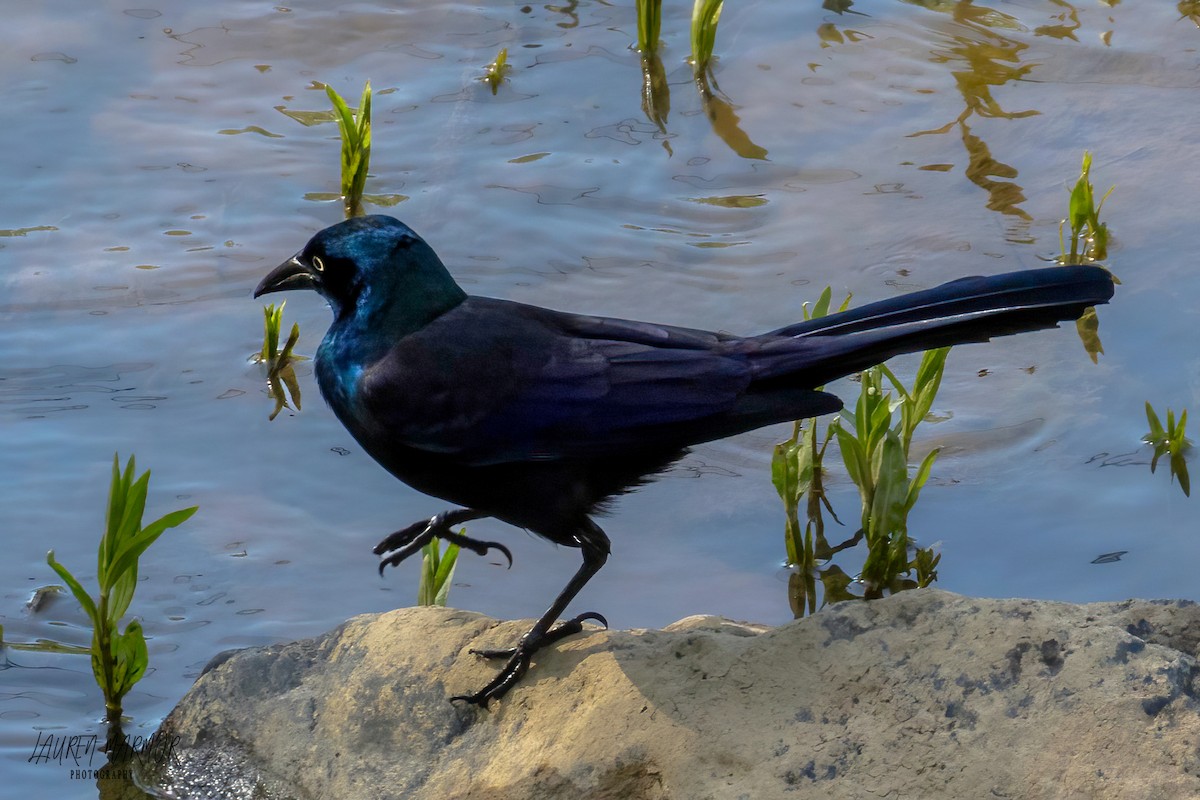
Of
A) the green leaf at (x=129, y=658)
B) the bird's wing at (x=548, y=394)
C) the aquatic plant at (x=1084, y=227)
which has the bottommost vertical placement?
the green leaf at (x=129, y=658)

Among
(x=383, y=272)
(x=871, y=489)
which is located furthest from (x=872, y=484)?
(x=383, y=272)

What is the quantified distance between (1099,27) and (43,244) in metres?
4.56

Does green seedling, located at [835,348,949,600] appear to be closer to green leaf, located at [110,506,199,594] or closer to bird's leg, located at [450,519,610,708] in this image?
bird's leg, located at [450,519,610,708]

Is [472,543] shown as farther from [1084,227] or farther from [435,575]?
[1084,227]

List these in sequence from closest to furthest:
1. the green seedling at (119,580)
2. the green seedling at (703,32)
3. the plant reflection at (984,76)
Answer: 1. the green seedling at (119,580)
2. the plant reflection at (984,76)
3. the green seedling at (703,32)

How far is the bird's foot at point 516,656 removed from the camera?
11.0ft

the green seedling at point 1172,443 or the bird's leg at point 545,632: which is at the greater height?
the green seedling at point 1172,443

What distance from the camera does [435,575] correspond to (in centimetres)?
393

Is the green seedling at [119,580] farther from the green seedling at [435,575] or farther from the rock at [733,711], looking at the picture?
the green seedling at [435,575]

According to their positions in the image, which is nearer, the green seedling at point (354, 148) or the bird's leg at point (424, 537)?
the bird's leg at point (424, 537)

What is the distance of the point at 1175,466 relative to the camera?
4355 mm

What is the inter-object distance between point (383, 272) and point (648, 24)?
129 inches

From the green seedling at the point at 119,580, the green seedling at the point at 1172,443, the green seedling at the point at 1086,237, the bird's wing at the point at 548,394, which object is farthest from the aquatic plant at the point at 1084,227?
the green seedling at the point at 119,580

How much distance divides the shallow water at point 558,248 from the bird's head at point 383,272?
984 millimetres
